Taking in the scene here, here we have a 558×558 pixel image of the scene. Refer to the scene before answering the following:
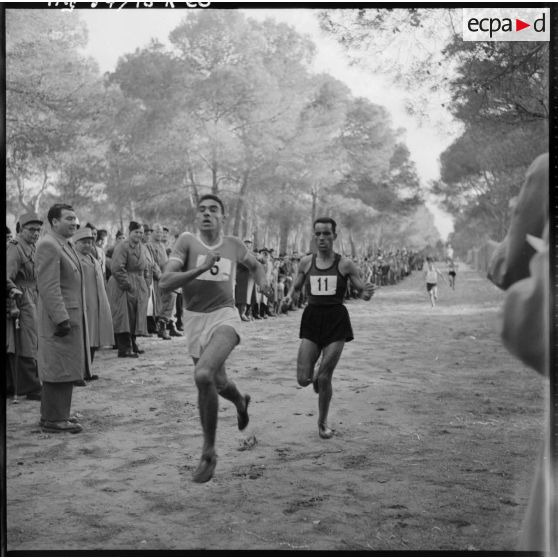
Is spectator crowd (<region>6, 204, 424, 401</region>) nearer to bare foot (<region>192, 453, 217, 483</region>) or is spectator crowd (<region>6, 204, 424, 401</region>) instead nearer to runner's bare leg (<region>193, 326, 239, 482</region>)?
runner's bare leg (<region>193, 326, 239, 482</region>)

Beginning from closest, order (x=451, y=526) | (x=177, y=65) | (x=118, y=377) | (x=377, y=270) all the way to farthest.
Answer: (x=451, y=526) → (x=177, y=65) → (x=118, y=377) → (x=377, y=270)

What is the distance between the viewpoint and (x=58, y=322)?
500cm

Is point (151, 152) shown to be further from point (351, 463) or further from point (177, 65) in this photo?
point (351, 463)

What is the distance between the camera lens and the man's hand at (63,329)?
16.5 ft

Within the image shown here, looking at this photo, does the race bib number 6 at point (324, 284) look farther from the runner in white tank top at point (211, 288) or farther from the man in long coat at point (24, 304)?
the man in long coat at point (24, 304)

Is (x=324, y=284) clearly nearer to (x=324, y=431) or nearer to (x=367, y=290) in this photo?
(x=367, y=290)

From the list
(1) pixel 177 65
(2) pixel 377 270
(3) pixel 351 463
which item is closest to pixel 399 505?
(3) pixel 351 463

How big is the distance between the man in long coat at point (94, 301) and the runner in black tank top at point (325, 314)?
2685 mm

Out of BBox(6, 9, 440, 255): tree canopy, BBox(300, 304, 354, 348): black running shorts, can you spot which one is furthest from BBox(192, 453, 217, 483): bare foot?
BBox(6, 9, 440, 255): tree canopy

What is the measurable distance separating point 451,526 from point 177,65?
496cm

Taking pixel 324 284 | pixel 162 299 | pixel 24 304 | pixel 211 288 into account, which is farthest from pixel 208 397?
pixel 162 299

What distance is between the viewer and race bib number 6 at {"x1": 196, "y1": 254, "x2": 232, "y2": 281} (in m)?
4.09

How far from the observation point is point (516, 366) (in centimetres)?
828

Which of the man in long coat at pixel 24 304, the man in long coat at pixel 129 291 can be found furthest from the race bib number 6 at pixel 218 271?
the man in long coat at pixel 129 291
